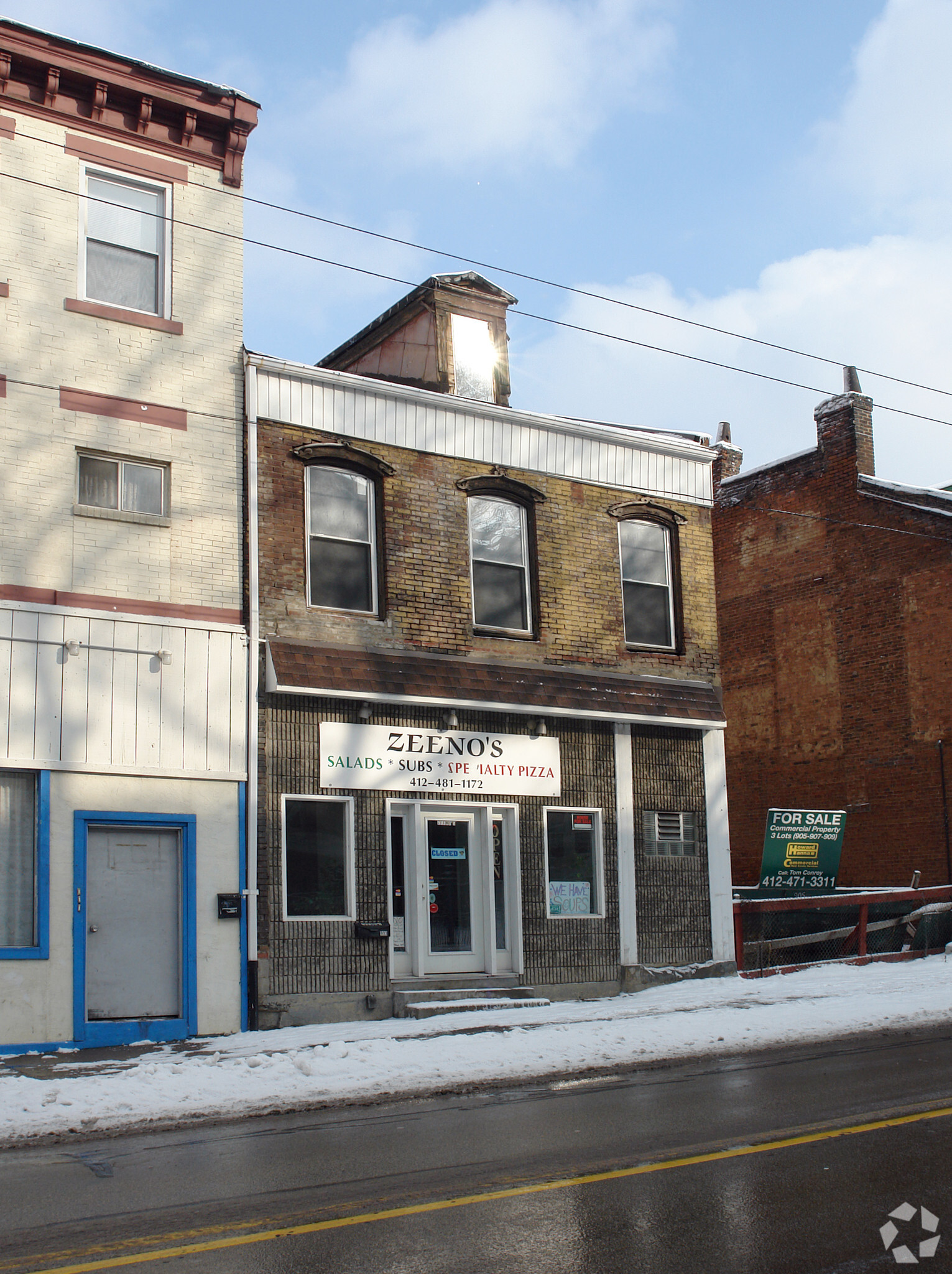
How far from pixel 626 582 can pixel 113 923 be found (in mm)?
8640

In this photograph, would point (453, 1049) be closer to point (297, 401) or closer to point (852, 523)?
point (297, 401)

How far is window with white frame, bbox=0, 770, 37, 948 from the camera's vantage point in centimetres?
1314

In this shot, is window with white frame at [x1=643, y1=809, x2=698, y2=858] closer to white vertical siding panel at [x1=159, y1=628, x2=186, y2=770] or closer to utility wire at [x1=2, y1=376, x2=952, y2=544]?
white vertical siding panel at [x1=159, y1=628, x2=186, y2=770]

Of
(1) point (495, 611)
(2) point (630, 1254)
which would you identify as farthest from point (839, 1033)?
(2) point (630, 1254)

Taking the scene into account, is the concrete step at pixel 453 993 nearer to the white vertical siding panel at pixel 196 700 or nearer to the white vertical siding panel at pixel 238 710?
the white vertical siding panel at pixel 238 710

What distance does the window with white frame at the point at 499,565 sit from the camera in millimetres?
17156

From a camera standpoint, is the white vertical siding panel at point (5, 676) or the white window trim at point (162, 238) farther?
the white window trim at point (162, 238)

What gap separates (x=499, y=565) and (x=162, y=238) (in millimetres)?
5959

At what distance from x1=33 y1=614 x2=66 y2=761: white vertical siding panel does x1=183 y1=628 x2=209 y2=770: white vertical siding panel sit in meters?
1.41

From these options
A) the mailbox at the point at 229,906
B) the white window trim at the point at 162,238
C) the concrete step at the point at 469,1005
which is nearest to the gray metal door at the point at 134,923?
the mailbox at the point at 229,906

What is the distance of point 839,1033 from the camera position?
1284 centimetres

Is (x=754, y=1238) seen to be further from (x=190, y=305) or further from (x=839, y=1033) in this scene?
(x=190, y=305)

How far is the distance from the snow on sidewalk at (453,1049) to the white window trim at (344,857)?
129cm

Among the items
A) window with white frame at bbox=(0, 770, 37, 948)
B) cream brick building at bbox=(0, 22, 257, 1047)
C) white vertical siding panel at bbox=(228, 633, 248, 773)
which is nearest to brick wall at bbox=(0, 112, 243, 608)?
cream brick building at bbox=(0, 22, 257, 1047)
